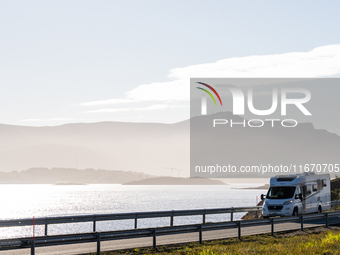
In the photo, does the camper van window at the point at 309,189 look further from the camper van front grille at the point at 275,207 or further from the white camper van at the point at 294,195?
the camper van front grille at the point at 275,207

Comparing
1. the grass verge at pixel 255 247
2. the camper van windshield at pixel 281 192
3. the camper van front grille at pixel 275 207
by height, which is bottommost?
the grass verge at pixel 255 247

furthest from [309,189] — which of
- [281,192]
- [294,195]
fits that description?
[281,192]

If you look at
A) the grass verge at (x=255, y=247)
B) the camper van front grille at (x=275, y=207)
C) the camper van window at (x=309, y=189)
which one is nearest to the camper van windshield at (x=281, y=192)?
the camper van front grille at (x=275, y=207)

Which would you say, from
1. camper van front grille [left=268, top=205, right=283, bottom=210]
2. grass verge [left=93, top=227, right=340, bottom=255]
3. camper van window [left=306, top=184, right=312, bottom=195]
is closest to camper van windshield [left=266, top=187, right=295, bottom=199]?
camper van front grille [left=268, top=205, right=283, bottom=210]

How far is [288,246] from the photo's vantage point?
1788 cm

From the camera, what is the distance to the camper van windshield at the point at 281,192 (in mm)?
Result: 31781

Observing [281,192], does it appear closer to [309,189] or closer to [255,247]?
[309,189]

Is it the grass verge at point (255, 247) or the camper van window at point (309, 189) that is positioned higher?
the camper van window at point (309, 189)

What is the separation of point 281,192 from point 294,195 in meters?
0.93

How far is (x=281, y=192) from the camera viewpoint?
32.2 m

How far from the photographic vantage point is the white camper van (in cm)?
3125

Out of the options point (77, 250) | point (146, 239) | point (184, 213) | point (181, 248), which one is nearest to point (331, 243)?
point (181, 248)

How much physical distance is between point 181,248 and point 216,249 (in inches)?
59.8

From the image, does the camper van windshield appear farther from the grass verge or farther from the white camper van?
the grass verge
